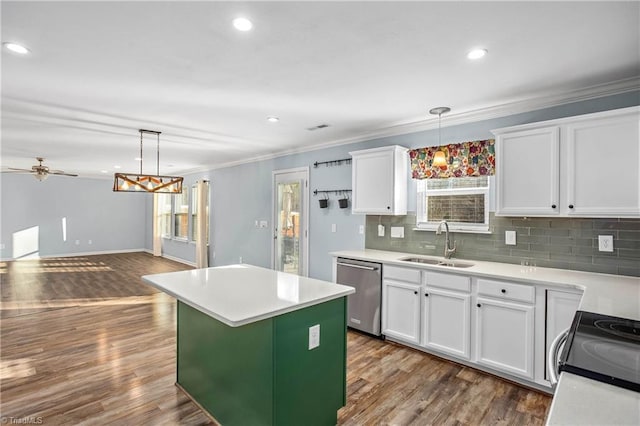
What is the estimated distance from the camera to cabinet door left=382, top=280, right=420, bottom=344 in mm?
3283

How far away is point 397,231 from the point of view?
410cm

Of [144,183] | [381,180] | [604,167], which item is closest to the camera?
[604,167]

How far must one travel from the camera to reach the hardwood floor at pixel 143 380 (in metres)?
2.32

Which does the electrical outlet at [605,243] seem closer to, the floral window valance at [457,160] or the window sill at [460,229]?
the window sill at [460,229]

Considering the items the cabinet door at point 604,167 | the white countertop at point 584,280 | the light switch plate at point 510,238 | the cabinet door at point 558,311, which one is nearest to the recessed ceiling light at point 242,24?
the white countertop at point 584,280

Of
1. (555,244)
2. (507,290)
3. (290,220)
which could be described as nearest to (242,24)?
(507,290)

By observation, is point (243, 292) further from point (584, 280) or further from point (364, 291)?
point (584, 280)

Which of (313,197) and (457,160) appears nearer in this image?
(457,160)

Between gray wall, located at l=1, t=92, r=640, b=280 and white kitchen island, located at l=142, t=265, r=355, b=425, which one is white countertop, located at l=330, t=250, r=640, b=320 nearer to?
gray wall, located at l=1, t=92, r=640, b=280

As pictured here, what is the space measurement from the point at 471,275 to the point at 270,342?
6.23ft

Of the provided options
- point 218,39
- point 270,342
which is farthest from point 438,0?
point 270,342

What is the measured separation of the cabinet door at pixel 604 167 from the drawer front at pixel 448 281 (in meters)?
0.96

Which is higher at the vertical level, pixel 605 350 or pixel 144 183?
pixel 144 183

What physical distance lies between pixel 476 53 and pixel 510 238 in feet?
5.91
